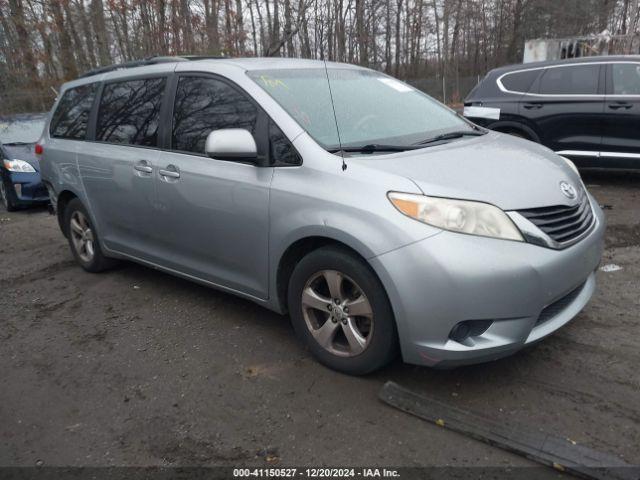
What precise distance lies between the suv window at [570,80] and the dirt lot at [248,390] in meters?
3.80

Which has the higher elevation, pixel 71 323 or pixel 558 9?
pixel 558 9

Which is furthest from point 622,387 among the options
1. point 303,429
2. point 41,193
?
point 41,193

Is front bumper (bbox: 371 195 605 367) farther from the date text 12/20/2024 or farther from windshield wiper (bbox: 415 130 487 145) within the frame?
windshield wiper (bbox: 415 130 487 145)

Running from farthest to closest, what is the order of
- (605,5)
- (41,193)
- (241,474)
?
(605,5), (41,193), (241,474)

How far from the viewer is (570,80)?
7.36 metres

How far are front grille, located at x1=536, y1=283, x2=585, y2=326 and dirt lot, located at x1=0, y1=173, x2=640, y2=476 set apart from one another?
0.39 meters

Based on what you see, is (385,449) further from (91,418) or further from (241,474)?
(91,418)

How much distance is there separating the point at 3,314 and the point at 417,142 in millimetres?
3618

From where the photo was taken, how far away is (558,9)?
1296 inches

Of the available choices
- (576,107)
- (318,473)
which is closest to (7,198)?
(318,473)

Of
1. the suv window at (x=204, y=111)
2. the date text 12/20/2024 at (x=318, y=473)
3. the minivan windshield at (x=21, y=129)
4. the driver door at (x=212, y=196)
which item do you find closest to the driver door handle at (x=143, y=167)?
the driver door at (x=212, y=196)

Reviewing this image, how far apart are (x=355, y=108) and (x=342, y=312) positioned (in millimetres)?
1396

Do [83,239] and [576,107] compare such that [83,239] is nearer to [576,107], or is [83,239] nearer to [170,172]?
[170,172]

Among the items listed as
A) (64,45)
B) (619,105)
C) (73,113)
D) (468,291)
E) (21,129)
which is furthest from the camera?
(64,45)
